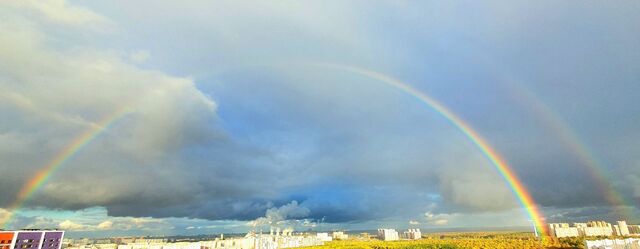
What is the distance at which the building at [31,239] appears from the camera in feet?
233

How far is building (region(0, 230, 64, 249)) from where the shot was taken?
70.9 metres

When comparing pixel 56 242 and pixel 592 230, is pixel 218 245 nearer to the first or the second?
pixel 56 242

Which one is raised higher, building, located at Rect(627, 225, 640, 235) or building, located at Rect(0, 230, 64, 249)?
building, located at Rect(627, 225, 640, 235)

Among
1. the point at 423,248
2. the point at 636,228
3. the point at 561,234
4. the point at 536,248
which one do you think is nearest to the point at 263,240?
the point at 423,248

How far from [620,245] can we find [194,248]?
119551 millimetres

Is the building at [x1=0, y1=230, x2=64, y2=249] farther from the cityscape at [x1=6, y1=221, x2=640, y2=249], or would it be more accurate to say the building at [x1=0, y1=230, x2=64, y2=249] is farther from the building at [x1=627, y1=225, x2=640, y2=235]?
the building at [x1=627, y1=225, x2=640, y2=235]

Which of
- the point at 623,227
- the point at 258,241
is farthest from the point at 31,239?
the point at 623,227

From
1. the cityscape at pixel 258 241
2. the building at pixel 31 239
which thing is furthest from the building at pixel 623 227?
the building at pixel 31 239

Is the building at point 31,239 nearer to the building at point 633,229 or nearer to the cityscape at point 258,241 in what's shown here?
the cityscape at point 258,241

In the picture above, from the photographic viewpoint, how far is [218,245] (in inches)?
6191

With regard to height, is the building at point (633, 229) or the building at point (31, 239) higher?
the building at point (633, 229)

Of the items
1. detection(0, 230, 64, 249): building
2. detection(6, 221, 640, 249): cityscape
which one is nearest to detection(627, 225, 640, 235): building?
detection(6, 221, 640, 249): cityscape

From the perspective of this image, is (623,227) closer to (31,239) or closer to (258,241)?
(258,241)

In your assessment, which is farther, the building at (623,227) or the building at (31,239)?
the building at (623,227)
